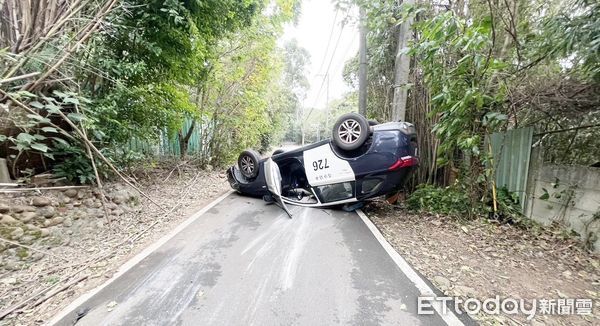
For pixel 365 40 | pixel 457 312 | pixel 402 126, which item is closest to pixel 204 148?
pixel 365 40

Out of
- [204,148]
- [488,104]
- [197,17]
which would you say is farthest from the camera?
[204,148]

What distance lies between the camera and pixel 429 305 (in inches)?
88.1

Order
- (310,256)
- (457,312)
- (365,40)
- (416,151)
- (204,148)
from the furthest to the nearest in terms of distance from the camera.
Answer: (204,148) → (365,40) → (416,151) → (310,256) → (457,312)

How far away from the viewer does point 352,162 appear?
4.57m

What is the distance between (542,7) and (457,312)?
3.98 m

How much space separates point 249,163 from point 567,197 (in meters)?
A: 5.44

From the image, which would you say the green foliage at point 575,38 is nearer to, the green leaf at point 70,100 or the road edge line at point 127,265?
the road edge line at point 127,265

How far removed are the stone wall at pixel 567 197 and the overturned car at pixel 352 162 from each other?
164 cm

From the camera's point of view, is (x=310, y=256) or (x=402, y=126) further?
(x=402, y=126)

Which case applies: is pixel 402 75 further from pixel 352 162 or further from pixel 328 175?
pixel 328 175

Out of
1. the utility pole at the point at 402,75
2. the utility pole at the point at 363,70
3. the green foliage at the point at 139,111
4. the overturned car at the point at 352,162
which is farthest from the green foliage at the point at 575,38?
the green foliage at the point at 139,111

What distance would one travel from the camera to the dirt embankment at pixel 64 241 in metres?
2.46

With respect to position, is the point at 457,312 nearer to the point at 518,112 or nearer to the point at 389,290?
the point at 389,290

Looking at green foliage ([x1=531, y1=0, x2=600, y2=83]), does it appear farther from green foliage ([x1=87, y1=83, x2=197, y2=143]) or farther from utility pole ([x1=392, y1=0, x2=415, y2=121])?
green foliage ([x1=87, y1=83, x2=197, y2=143])
